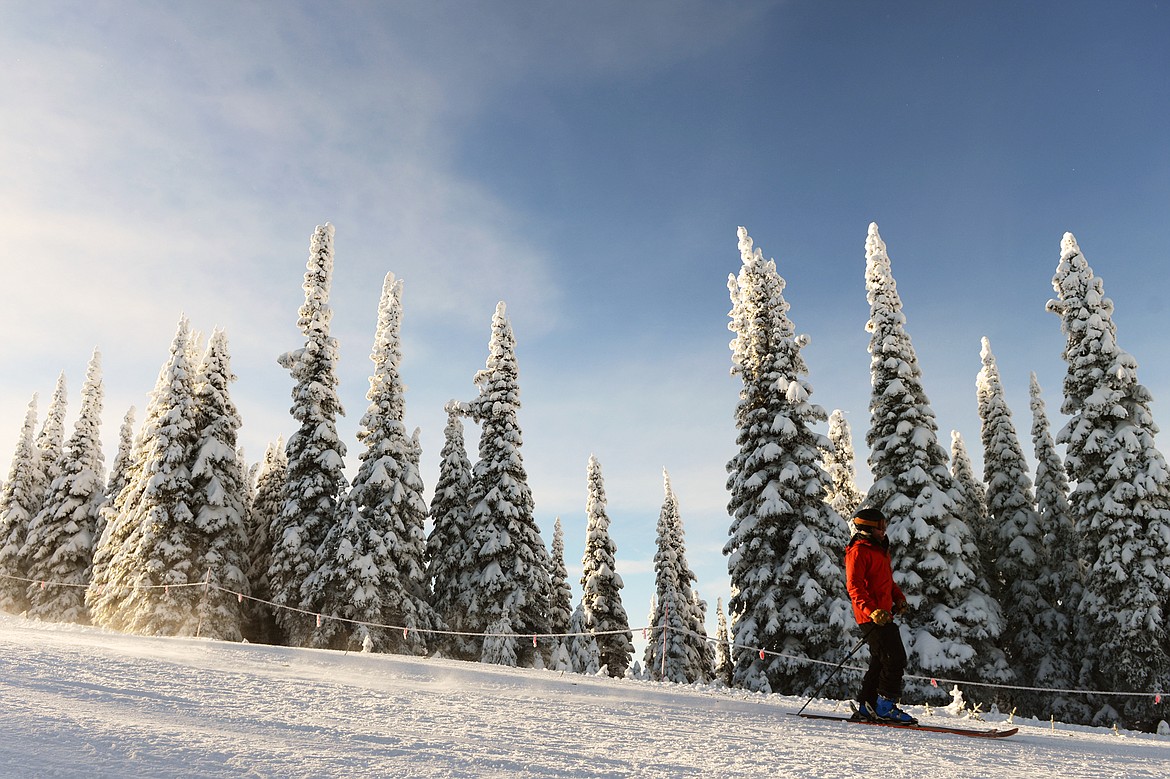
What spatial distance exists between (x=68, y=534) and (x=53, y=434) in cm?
984

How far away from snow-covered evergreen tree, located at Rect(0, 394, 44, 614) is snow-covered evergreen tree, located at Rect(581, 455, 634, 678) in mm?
31887

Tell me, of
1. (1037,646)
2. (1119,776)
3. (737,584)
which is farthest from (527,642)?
(1119,776)

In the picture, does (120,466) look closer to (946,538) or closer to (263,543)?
(263,543)

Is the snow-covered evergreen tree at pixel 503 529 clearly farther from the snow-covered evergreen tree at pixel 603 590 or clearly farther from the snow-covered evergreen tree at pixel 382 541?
the snow-covered evergreen tree at pixel 603 590

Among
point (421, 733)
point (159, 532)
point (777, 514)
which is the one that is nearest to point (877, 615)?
point (421, 733)

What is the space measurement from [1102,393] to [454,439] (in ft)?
90.8

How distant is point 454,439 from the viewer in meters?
36.6

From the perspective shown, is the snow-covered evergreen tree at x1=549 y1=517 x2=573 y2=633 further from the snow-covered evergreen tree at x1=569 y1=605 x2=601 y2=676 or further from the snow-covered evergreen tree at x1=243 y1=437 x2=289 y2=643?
the snow-covered evergreen tree at x1=243 y1=437 x2=289 y2=643

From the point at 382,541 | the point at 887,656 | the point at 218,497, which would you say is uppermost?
the point at 218,497

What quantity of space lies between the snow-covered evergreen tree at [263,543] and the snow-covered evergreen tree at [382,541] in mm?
3104

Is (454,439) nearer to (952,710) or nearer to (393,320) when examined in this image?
(393,320)

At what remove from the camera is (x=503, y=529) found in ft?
104

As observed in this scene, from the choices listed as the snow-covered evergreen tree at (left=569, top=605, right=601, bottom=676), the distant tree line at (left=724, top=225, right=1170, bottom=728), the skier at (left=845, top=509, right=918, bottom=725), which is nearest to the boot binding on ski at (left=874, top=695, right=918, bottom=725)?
the skier at (left=845, top=509, right=918, bottom=725)

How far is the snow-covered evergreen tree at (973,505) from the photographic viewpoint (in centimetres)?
3093
